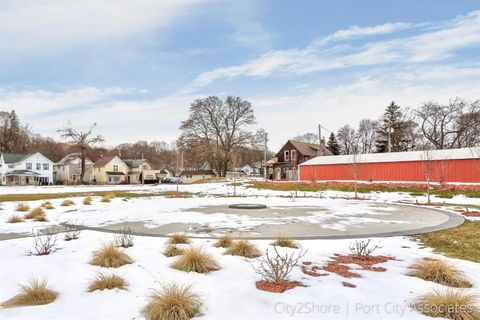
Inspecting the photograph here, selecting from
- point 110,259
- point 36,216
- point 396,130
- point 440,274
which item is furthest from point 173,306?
point 396,130

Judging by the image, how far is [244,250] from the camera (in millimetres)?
6129

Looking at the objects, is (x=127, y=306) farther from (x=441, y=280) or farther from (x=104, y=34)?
(x=104, y=34)

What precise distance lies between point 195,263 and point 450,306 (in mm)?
3494

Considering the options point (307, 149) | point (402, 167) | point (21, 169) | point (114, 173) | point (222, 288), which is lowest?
point (222, 288)

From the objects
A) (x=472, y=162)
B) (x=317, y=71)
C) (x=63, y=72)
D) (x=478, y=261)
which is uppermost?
(x=317, y=71)

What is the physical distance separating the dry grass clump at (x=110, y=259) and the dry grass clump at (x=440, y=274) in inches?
187

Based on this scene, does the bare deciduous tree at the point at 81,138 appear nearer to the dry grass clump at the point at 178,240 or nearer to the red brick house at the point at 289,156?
the red brick house at the point at 289,156

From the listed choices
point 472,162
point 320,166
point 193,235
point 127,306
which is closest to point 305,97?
point 320,166

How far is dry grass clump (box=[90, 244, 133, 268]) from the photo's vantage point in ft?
17.6

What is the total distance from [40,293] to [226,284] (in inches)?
95.5

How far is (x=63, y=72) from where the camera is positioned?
50.4ft

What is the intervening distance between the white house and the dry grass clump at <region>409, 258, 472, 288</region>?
6150 cm

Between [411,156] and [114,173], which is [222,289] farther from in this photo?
[114,173]

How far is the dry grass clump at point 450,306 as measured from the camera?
3510mm
